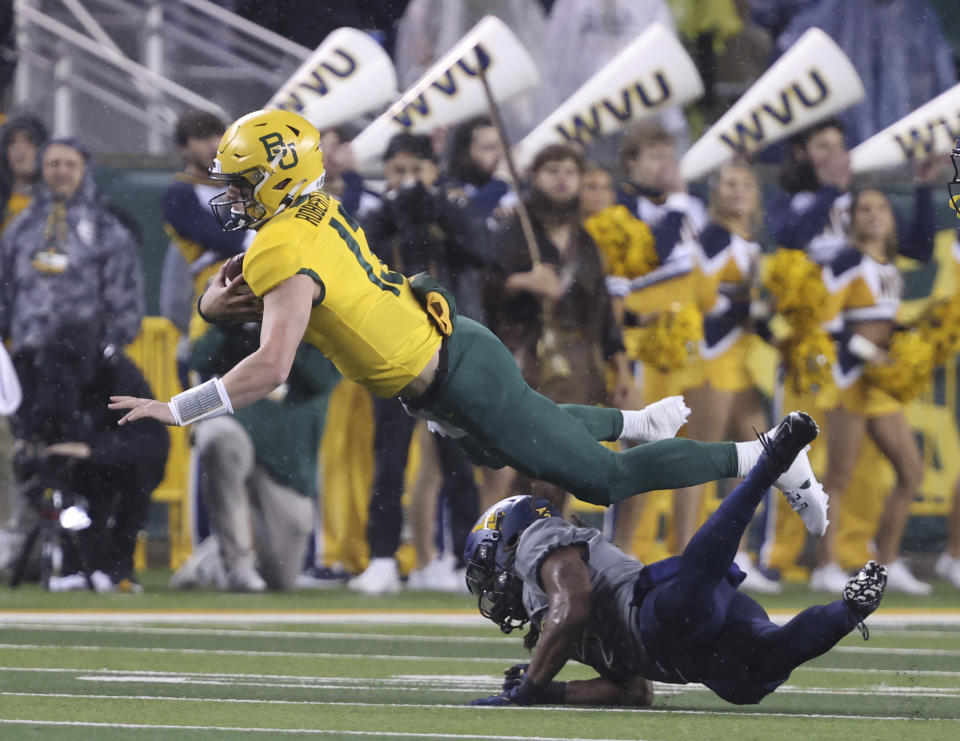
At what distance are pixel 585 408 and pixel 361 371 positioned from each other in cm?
90

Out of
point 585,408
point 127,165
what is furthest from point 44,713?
point 127,165

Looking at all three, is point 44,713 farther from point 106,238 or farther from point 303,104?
point 303,104

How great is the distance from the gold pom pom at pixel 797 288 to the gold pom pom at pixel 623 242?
75 centimetres

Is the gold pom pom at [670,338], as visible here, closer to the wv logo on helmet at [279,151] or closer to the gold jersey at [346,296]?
the gold jersey at [346,296]

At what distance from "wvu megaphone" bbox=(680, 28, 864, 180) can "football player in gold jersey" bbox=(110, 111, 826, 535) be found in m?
5.55

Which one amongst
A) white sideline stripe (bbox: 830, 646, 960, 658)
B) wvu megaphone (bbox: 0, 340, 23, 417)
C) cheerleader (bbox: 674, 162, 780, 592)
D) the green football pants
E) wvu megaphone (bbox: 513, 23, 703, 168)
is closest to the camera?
the green football pants

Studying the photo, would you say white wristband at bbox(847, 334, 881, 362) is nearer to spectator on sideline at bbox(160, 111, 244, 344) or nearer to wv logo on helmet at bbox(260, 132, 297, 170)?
spectator on sideline at bbox(160, 111, 244, 344)

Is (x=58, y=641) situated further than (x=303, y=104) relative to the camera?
No

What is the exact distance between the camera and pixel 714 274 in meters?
11.7

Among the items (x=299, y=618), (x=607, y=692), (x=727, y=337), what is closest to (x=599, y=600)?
(x=607, y=692)

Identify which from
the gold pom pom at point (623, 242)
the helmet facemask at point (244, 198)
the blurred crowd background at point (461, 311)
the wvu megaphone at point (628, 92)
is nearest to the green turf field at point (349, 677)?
the blurred crowd background at point (461, 311)

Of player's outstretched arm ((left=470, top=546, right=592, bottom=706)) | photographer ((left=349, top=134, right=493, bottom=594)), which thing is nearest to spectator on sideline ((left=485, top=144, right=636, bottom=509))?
photographer ((left=349, top=134, right=493, bottom=594))

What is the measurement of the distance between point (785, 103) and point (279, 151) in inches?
244

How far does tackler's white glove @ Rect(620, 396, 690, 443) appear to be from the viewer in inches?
302
